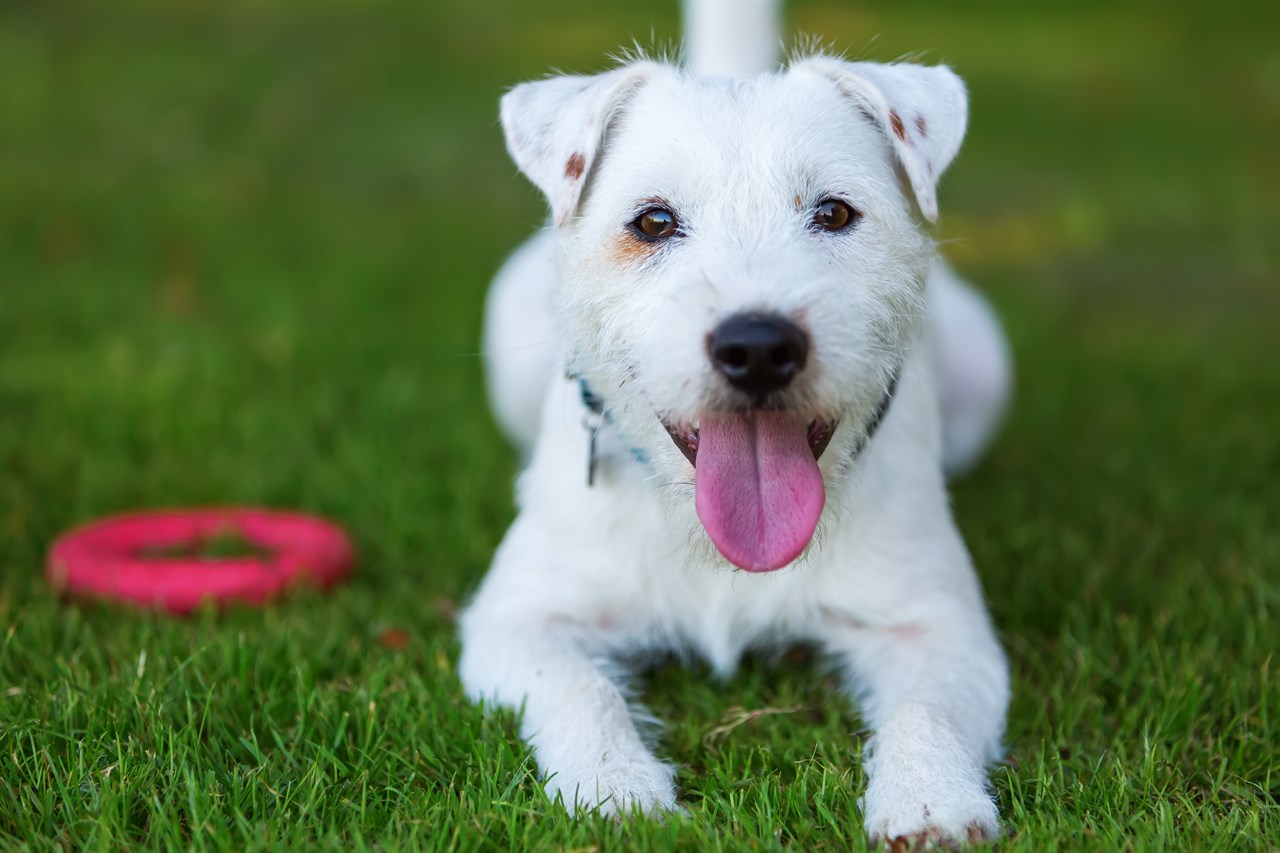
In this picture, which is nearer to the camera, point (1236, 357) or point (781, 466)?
point (781, 466)

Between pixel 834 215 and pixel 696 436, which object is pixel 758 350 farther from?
pixel 834 215

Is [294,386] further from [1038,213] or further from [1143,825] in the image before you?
[1038,213]

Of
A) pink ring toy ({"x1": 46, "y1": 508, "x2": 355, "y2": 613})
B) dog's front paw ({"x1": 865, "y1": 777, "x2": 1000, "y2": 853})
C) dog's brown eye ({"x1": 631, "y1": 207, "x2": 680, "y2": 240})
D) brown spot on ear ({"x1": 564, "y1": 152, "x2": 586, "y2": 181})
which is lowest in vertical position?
pink ring toy ({"x1": 46, "y1": 508, "x2": 355, "y2": 613})

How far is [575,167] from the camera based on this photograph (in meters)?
3.59

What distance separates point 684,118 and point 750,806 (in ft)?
5.58

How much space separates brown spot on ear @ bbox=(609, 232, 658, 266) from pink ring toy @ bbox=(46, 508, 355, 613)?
1734 millimetres

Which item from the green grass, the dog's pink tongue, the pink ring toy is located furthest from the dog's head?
the pink ring toy

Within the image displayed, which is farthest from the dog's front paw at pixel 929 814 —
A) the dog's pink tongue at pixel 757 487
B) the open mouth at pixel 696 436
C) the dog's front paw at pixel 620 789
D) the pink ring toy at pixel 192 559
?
the pink ring toy at pixel 192 559

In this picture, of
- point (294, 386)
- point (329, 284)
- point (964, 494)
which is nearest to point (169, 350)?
point (294, 386)

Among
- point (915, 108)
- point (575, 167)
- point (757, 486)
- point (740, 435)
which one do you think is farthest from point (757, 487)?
point (915, 108)

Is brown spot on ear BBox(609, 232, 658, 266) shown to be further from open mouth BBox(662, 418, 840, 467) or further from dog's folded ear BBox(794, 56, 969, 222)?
dog's folded ear BBox(794, 56, 969, 222)

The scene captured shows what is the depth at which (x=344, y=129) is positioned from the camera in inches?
477

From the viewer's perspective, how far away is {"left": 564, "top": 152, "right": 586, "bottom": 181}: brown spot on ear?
3570 millimetres

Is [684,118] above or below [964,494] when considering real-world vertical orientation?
above
